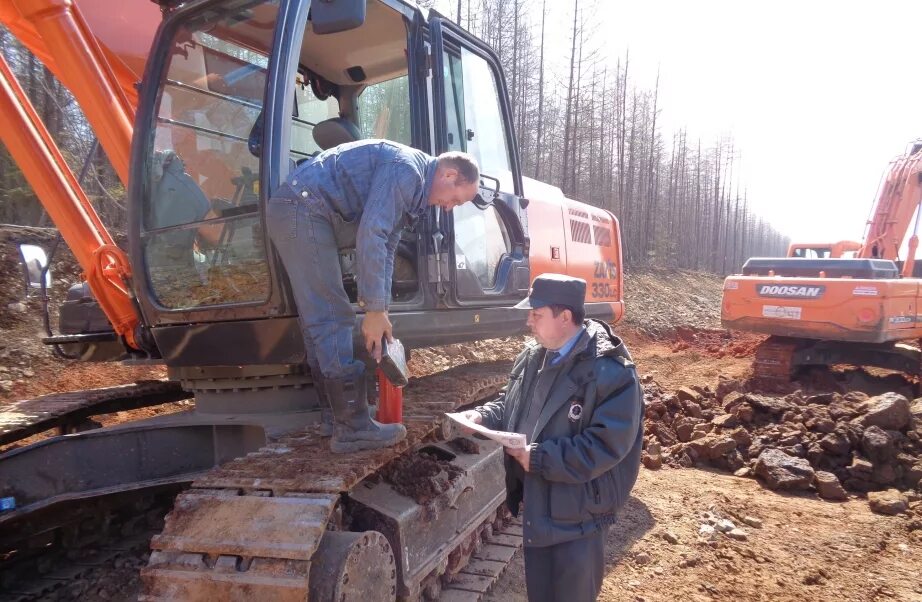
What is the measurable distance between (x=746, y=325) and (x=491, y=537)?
6.53 meters

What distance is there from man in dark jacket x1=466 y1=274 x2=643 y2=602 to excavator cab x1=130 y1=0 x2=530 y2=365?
1.01 m

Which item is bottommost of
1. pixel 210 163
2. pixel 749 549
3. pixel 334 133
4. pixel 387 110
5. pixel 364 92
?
pixel 749 549

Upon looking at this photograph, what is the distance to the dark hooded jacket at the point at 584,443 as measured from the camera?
2.07 m

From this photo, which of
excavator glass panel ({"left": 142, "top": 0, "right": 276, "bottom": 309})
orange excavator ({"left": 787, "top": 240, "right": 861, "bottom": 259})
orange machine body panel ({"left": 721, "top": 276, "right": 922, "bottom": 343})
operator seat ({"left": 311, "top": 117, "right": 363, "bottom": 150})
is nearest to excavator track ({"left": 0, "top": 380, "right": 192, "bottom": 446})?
excavator glass panel ({"left": 142, "top": 0, "right": 276, "bottom": 309})

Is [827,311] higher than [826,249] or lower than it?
lower

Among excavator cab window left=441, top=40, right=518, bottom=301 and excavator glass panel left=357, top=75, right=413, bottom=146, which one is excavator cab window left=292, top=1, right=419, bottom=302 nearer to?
excavator glass panel left=357, top=75, right=413, bottom=146

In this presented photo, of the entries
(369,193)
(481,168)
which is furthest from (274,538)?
(481,168)

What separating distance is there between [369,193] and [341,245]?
0.27 m

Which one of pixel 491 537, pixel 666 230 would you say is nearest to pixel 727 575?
pixel 491 537

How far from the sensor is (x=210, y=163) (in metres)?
3.15

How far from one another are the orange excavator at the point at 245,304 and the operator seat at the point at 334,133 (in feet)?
0.06

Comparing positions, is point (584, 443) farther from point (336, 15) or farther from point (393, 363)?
point (336, 15)

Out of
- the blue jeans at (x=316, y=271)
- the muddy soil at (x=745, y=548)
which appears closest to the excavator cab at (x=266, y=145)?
the blue jeans at (x=316, y=271)

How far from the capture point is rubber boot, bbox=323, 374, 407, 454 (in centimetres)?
257
